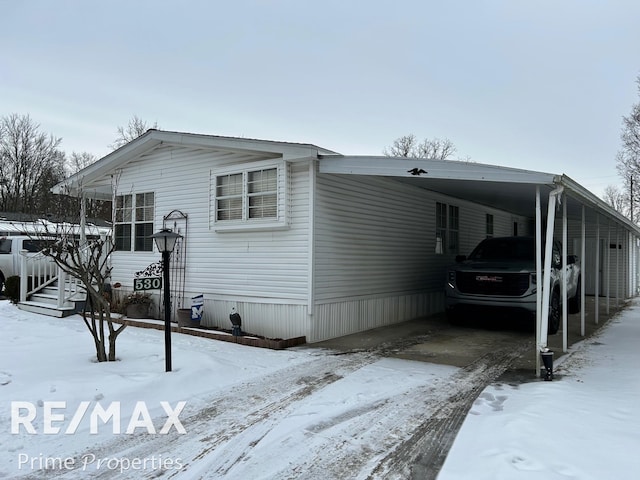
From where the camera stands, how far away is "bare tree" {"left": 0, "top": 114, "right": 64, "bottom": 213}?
3170 cm

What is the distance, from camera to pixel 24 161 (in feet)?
108

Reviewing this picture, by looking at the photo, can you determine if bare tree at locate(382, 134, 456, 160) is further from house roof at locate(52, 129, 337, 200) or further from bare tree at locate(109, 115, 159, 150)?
house roof at locate(52, 129, 337, 200)

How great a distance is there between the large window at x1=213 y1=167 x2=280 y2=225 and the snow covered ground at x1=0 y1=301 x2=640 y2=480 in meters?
2.50

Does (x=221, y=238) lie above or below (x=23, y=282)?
above

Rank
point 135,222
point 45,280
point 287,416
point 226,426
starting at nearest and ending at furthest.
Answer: point 226,426 < point 287,416 < point 135,222 < point 45,280

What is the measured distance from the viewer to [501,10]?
439 inches

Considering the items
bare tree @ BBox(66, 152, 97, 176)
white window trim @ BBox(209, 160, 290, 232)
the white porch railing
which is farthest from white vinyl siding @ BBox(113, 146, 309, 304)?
bare tree @ BBox(66, 152, 97, 176)

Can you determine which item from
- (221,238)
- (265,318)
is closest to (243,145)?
(221,238)

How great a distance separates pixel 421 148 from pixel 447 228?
32.7m

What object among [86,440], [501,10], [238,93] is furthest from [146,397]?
[238,93]

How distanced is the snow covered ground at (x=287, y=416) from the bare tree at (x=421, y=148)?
3718cm

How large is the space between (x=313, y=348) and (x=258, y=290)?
1.56 m

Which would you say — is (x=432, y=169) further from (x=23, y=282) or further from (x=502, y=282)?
(x=23, y=282)

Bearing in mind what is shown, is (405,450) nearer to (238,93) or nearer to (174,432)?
(174,432)
